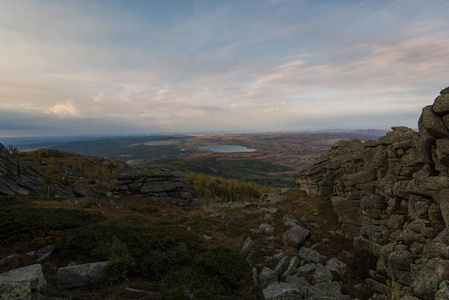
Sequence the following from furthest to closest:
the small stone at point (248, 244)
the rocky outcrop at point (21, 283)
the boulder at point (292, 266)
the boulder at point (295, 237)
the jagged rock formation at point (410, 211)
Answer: the boulder at point (295, 237), the small stone at point (248, 244), the boulder at point (292, 266), the jagged rock formation at point (410, 211), the rocky outcrop at point (21, 283)

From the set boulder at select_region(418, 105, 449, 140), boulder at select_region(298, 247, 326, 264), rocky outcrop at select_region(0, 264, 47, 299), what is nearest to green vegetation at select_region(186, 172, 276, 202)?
boulder at select_region(298, 247, 326, 264)

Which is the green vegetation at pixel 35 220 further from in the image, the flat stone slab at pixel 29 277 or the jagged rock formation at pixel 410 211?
the jagged rock formation at pixel 410 211

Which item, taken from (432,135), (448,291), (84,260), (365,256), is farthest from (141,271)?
(432,135)

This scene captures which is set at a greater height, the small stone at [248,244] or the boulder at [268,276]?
the boulder at [268,276]

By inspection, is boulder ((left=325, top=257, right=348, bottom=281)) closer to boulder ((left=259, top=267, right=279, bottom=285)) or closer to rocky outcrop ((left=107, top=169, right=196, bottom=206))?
boulder ((left=259, top=267, right=279, bottom=285))

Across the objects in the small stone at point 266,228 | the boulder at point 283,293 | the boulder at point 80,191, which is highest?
the boulder at point 80,191

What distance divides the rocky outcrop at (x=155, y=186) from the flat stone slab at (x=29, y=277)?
1029 inches

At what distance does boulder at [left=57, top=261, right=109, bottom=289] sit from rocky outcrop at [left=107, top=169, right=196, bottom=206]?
24.3 meters

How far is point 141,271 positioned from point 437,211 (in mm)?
18678

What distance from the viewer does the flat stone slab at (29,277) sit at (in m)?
8.89

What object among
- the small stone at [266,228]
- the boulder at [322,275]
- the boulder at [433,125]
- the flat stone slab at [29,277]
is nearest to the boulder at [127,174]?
the small stone at [266,228]

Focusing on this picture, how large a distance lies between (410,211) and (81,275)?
69.9 ft

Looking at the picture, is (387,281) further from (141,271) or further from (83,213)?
(83,213)

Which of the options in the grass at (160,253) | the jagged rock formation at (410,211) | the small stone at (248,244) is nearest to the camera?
the jagged rock formation at (410,211)
